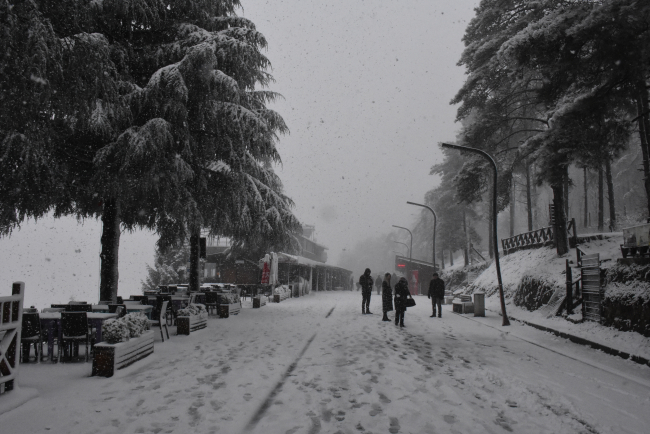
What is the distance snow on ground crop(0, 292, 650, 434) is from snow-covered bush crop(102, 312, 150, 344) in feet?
1.74

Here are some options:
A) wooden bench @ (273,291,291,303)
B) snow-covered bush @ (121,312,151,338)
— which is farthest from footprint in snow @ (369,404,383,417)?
wooden bench @ (273,291,291,303)

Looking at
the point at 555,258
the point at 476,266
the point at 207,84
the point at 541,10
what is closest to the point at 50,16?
the point at 207,84

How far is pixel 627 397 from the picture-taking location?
5.71 metres

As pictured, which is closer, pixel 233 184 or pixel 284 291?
pixel 233 184

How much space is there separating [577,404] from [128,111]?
11.2 metres

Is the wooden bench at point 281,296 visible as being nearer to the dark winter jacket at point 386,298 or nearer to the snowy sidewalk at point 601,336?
the dark winter jacket at point 386,298

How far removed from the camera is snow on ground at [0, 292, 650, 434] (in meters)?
4.44

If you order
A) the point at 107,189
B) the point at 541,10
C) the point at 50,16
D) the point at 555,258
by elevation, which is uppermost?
the point at 541,10

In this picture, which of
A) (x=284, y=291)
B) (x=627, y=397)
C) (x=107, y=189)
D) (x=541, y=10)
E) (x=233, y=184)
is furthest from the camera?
(x=284, y=291)

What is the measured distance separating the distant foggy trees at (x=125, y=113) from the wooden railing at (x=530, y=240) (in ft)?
52.8

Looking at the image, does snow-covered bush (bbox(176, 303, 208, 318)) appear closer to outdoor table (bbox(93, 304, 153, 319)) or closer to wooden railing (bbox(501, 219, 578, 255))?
outdoor table (bbox(93, 304, 153, 319))

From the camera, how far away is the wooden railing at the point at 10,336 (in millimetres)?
5116

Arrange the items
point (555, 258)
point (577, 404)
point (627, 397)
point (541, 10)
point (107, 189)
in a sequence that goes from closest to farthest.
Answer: point (577, 404) → point (627, 397) → point (107, 189) → point (541, 10) → point (555, 258)

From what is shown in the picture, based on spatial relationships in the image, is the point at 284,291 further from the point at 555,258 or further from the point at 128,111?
the point at 128,111
